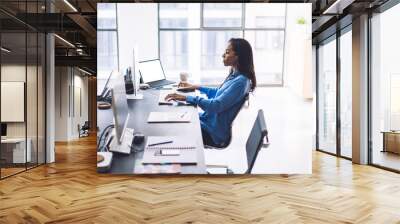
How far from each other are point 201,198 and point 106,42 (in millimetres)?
3176

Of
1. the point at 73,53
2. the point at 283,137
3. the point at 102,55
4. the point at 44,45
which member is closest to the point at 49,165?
the point at 44,45


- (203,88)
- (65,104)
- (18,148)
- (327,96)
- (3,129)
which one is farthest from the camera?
(65,104)

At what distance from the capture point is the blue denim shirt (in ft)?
21.0

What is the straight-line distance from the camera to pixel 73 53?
13.9 m

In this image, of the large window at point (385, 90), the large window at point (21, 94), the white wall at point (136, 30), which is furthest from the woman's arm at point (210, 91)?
the large window at point (385, 90)

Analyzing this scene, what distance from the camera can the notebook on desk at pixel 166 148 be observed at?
6363 mm

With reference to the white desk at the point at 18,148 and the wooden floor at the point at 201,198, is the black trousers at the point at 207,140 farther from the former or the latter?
the white desk at the point at 18,148

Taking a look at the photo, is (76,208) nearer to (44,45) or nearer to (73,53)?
(44,45)

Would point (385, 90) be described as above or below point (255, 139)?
above

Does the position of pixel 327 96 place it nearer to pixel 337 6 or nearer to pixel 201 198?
pixel 337 6

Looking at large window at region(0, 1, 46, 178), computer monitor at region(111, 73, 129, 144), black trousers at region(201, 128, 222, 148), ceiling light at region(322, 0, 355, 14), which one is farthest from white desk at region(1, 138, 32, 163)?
ceiling light at region(322, 0, 355, 14)

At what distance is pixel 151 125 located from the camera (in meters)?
6.39

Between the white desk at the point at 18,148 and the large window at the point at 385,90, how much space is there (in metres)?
6.93

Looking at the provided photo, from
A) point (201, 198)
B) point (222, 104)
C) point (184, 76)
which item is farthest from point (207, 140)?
point (201, 198)
